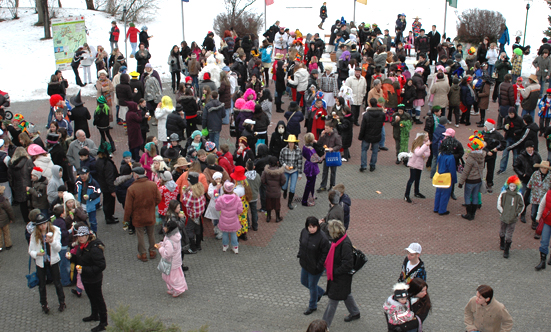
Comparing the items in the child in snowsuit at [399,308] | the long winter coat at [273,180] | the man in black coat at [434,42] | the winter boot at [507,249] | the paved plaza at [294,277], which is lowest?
the paved plaza at [294,277]

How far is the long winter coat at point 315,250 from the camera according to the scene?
7461 mm

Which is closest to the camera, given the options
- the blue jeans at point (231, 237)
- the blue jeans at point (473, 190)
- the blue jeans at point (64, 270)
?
the blue jeans at point (64, 270)

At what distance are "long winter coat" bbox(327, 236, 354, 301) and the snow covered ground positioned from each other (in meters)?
15.8

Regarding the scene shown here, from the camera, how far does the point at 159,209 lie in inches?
396

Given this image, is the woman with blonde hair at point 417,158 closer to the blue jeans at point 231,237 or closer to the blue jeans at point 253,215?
the blue jeans at point 253,215

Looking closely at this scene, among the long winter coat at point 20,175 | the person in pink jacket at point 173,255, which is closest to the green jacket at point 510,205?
the person in pink jacket at point 173,255

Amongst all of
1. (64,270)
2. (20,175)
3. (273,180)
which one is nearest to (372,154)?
(273,180)

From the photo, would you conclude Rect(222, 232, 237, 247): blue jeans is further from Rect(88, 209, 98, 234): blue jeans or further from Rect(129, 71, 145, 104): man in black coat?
Rect(129, 71, 145, 104): man in black coat

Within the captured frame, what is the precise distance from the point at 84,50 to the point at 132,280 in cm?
1310

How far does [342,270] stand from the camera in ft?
22.9

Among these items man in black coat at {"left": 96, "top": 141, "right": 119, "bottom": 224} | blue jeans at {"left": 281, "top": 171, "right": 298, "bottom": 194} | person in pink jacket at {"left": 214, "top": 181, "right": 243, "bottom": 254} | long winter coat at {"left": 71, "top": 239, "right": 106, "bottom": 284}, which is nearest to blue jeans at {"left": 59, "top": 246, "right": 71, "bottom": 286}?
long winter coat at {"left": 71, "top": 239, "right": 106, "bottom": 284}

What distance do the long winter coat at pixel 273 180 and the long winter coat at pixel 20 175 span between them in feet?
15.0

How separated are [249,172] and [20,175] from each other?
174 inches

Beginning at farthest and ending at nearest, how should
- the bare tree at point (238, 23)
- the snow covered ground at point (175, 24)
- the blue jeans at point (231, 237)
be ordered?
the bare tree at point (238, 23)
the snow covered ground at point (175, 24)
the blue jeans at point (231, 237)
